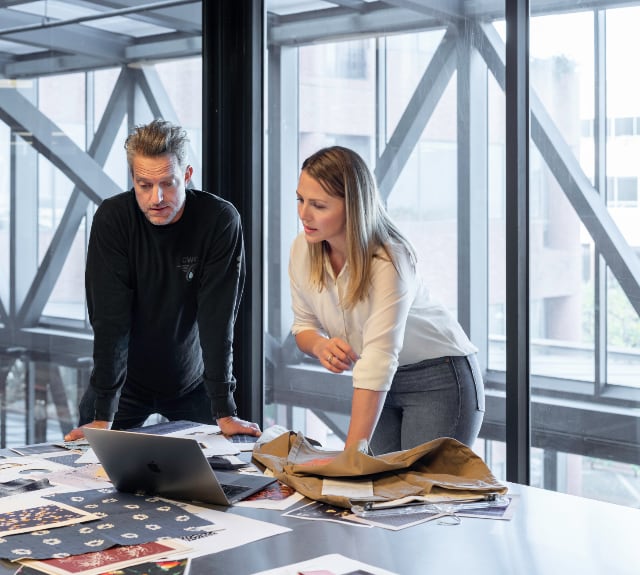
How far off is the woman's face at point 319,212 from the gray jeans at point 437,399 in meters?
0.47

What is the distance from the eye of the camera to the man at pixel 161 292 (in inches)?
101

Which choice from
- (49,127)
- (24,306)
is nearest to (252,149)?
(49,127)

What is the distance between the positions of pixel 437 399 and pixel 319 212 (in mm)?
604

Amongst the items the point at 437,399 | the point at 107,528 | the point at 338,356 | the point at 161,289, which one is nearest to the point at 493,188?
the point at 437,399

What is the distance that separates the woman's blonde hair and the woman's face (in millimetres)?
15

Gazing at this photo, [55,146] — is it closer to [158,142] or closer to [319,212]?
[158,142]

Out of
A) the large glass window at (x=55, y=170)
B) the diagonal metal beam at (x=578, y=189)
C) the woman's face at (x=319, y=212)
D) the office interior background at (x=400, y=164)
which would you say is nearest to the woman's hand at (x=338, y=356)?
the woman's face at (x=319, y=212)

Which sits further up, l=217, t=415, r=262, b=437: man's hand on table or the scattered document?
l=217, t=415, r=262, b=437: man's hand on table

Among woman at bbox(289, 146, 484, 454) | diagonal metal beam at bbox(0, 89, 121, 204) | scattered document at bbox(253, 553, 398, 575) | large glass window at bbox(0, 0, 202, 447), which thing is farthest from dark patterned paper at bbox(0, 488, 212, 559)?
diagonal metal beam at bbox(0, 89, 121, 204)

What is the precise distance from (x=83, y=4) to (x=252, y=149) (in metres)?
0.88

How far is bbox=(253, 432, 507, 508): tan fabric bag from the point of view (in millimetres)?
1842

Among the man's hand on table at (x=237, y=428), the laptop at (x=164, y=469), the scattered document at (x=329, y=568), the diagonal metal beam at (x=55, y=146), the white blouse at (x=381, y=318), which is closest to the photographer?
the scattered document at (x=329, y=568)

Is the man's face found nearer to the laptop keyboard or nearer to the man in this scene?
the man

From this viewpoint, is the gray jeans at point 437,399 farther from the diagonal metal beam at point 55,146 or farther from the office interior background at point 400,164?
the diagonal metal beam at point 55,146
